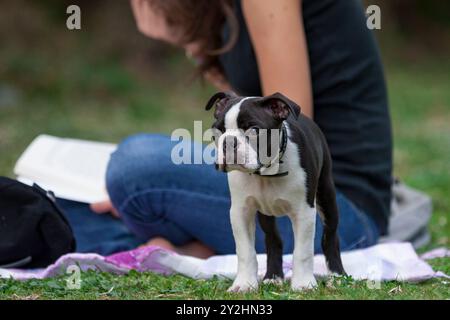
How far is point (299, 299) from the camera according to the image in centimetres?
207

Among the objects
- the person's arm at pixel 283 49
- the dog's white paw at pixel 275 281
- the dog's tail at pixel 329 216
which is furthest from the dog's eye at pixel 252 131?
the person's arm at pixel 283 49

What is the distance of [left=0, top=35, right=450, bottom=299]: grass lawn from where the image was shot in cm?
620

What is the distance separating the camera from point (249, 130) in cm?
191

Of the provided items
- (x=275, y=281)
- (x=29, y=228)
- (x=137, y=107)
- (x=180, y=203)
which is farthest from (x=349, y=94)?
(x=137, y=107)

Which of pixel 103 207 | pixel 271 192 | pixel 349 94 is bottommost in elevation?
pixel 103 207

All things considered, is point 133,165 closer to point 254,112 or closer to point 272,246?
point 272,246

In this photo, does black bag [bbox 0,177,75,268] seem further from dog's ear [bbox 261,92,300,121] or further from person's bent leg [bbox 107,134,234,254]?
dog's ear [bbox 261,92,300,121]

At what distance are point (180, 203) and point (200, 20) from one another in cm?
94

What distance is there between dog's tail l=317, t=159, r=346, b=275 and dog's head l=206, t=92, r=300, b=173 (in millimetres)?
306

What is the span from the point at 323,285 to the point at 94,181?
1965mm

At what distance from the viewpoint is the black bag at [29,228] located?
2920 millimetres

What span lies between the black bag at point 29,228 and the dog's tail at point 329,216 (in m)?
1.07

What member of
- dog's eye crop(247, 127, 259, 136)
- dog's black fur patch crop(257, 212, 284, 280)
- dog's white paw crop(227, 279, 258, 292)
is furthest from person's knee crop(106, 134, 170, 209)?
dog's eye crop(247, 127, 259, 136)

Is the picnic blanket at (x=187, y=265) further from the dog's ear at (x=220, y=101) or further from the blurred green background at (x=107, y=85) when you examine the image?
the blurred green background at (x=107, y=85)
